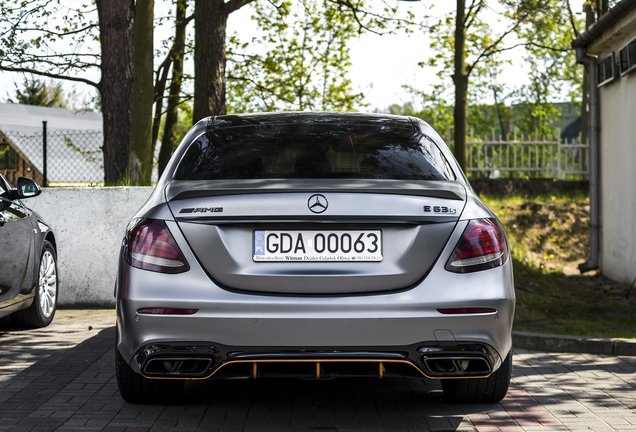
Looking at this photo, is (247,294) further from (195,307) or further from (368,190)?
(368,190)

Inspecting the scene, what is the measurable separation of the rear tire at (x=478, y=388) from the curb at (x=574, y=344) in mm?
2396

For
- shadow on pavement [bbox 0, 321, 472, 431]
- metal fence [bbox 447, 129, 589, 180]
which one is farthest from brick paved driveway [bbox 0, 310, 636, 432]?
metal fence [bbox 447, 129, 589, 180]

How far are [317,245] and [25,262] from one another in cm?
400

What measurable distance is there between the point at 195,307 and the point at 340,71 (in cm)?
2364

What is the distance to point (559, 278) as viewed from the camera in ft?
40.9

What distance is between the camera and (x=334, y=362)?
3.55 meters

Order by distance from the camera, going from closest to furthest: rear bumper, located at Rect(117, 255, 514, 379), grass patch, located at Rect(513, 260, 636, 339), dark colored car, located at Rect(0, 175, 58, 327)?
rear bumper, located at Rect(117, 255, 514, 379) < dark colored car, located at Rect(0, 175, 58, 327) < grass patch, located at Rect(513, 260, 636, 339)

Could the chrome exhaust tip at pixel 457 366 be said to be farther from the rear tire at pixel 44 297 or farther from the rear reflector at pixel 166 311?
the rear tire at pixel 44 297

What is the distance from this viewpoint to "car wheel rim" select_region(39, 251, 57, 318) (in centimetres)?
718

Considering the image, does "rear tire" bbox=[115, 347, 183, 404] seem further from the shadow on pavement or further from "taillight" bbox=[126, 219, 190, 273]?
"taillight" bbox=[126, 219, 190, 273]

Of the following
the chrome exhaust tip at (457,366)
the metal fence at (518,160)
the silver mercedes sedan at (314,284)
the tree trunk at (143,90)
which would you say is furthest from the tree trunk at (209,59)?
the metal fence at (518,160)

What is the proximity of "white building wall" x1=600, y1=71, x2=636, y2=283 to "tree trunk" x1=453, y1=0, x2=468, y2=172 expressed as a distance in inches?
171

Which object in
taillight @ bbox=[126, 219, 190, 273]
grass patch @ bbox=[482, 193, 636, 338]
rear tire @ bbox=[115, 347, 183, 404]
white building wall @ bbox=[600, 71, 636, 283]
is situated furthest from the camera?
white building wall @ bbox=[600, 71, 636, 283]

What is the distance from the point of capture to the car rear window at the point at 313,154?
4.00m
